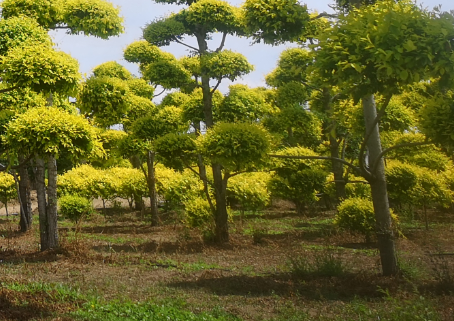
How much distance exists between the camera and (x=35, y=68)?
24.5ft

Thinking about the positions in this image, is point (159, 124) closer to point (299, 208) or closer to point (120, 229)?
point (120, 229)

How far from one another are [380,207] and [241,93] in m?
7.03

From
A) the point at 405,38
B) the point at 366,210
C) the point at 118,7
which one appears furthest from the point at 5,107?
the point at 366,210

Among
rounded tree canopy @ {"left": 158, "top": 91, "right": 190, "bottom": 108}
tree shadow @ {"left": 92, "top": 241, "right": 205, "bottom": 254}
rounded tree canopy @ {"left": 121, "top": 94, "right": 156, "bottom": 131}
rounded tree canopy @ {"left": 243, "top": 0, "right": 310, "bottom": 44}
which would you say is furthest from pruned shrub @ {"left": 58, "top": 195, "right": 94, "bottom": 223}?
rounded tree canopy @ {"left": 243, "top": 0, "right": 310, "bottom": 44}

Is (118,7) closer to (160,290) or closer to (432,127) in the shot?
(160,290)

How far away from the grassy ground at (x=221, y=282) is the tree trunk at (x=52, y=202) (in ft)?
1.30

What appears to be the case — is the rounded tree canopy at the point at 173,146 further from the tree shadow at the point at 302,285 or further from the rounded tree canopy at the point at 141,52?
the rounded tree canopy at the point at 141,52

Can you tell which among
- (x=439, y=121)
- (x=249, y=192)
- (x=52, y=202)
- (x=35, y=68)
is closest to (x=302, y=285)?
(x=439, y=121)

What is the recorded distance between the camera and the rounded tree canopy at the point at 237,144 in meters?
9.22

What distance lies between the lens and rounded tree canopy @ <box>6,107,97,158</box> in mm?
8820

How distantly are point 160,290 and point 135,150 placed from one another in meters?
10.2

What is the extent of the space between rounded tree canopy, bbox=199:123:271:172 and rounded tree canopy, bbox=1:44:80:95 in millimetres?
3244

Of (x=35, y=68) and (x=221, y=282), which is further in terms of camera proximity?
(x=221, y=282)

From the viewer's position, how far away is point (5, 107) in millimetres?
9633
